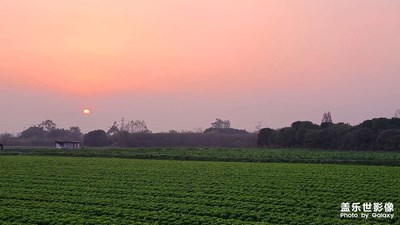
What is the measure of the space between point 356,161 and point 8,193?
111 feet

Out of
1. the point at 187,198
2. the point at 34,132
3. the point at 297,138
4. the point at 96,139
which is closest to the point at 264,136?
the point at 297,138

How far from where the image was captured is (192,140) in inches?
4966

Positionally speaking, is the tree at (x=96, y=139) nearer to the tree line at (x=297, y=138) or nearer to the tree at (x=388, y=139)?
the tree line at (x=297, y=138)

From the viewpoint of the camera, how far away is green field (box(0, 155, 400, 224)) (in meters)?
14.4

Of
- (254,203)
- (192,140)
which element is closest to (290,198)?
(254,203)

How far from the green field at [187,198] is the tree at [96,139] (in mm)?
93096

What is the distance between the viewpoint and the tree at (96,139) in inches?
4751

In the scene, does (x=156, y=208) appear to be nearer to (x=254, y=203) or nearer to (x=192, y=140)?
(x=254, y=203)

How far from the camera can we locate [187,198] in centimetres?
1870

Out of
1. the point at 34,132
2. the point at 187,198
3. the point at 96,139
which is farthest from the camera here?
the point at 34,132

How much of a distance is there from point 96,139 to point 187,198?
106 m

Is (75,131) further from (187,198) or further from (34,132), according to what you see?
(187,198)

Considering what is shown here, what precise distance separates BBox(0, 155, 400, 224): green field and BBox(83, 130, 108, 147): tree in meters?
93.1

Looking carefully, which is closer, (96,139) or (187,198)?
(187,198)
